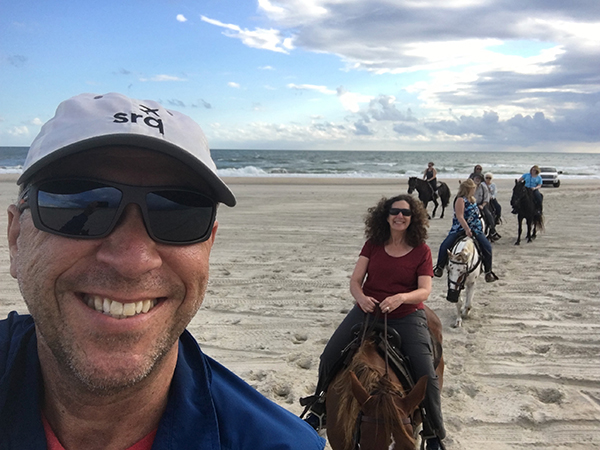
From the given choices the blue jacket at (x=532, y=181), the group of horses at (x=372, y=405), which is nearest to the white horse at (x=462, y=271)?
the group of horses at (x=372, y=405)

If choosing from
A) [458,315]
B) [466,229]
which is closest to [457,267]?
[458,315]

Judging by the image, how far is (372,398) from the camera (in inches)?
102

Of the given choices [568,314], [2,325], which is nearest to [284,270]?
[568,314]

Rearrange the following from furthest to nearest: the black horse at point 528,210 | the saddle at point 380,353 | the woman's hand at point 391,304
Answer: the black horse at point 528,210 < the woman's hand at point 391,304 < the saddle at point 380,353

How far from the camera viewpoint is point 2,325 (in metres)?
1.34

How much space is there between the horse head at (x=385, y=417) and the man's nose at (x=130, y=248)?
1801 mm

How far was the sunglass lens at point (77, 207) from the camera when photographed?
3.63ft

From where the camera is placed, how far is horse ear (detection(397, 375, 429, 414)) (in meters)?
2.53

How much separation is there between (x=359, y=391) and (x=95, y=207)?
2.03m

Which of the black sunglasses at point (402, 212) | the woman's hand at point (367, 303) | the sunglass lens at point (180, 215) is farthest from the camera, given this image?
the black sunglasses at point (402, 212)

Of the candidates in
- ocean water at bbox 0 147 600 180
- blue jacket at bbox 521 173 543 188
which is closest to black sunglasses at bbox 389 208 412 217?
blue jacket at bbox 521 173 543 188

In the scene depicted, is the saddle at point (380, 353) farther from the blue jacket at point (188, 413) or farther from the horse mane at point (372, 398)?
the blue jacket at point (188, 413)

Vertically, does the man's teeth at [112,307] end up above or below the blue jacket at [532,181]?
below

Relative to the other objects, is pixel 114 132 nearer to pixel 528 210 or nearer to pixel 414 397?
pixel 414 397
